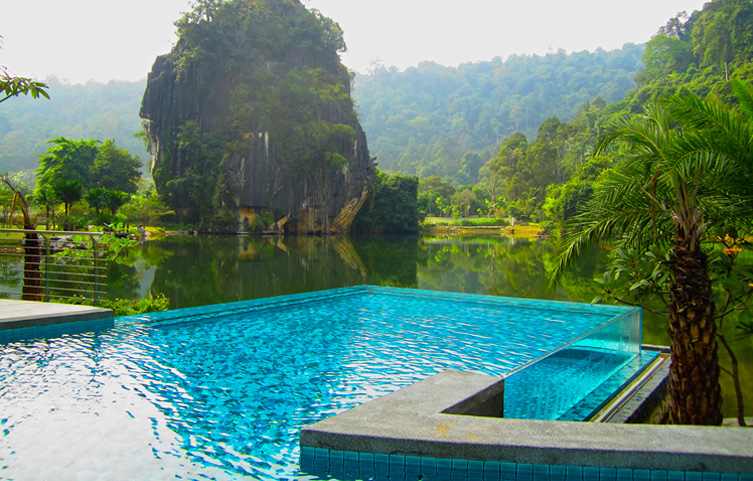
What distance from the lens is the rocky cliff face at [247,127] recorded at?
38688mm

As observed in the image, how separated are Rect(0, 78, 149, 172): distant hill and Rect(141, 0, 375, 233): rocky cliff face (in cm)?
4187

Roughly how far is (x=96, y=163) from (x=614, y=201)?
41262mm

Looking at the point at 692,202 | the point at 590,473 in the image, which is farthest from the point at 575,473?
the point at 692,202

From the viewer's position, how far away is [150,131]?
4028 centimetres

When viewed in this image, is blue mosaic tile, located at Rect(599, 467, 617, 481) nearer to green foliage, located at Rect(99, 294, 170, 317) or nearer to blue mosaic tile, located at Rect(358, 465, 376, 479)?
blue mosaic tile, located at Rect(358, 465, 376, 479)

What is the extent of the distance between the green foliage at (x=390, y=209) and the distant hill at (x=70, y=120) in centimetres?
4455

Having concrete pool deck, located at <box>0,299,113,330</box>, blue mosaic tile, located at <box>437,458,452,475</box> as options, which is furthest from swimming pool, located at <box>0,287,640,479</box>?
blue mosaic tile, located at <box>437,458,452,475</box>

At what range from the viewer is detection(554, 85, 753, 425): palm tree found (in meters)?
3.63

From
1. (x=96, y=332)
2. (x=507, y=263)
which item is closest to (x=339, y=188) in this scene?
(x=507, y=263)

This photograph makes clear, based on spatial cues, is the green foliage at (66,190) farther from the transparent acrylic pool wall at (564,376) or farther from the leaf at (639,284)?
the leaf at (639,284)

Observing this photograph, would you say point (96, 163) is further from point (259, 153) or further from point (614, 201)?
point (614, 201)

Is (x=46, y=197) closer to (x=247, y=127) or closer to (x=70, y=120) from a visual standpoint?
(x=247, y=127)

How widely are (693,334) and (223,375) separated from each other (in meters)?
3.58

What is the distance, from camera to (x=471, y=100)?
4638 inches
